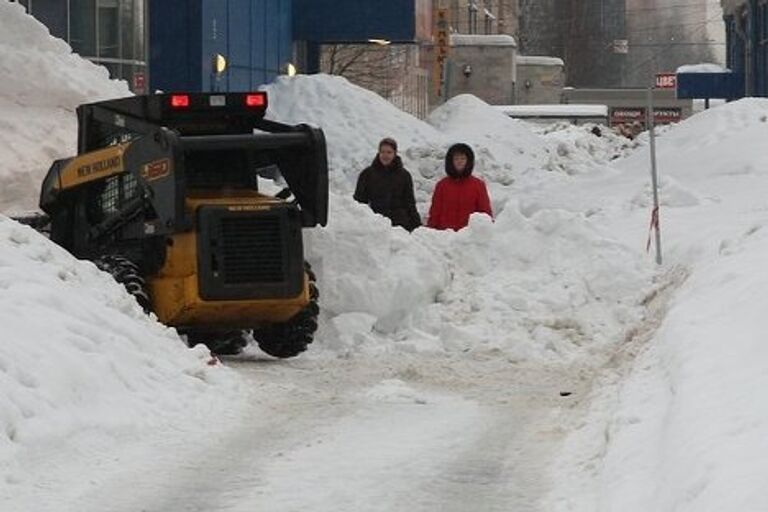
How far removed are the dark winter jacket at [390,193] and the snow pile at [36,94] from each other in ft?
15.2

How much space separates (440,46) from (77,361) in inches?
2130

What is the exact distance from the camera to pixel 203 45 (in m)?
38.0

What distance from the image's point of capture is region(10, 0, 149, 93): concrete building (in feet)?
120

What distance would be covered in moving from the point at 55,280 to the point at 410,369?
8.71 ft

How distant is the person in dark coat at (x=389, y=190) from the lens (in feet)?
65.0

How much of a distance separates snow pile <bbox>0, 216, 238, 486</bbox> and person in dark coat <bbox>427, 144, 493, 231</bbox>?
6.35 metres

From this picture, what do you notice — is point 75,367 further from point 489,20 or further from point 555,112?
point 489,20

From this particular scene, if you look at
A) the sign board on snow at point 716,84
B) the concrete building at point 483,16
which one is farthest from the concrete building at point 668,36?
the sign board on snow at point 716,84

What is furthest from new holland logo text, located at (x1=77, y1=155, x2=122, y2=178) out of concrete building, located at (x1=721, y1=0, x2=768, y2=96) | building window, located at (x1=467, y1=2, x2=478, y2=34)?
building window, located at (x1=467, y1=2, x2=478, y2=34)

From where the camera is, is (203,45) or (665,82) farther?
(665,82)

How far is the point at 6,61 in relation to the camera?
83.0 ft

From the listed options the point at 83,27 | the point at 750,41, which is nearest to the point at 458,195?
the point at 83,27

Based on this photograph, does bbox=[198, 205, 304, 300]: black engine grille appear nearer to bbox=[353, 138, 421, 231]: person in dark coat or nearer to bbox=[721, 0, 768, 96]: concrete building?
bbox=[353, 138, 421, 231]: person in dark coat

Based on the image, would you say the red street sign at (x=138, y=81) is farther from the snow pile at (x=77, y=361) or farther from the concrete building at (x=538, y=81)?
the concrete building at (x=538, y=81)
